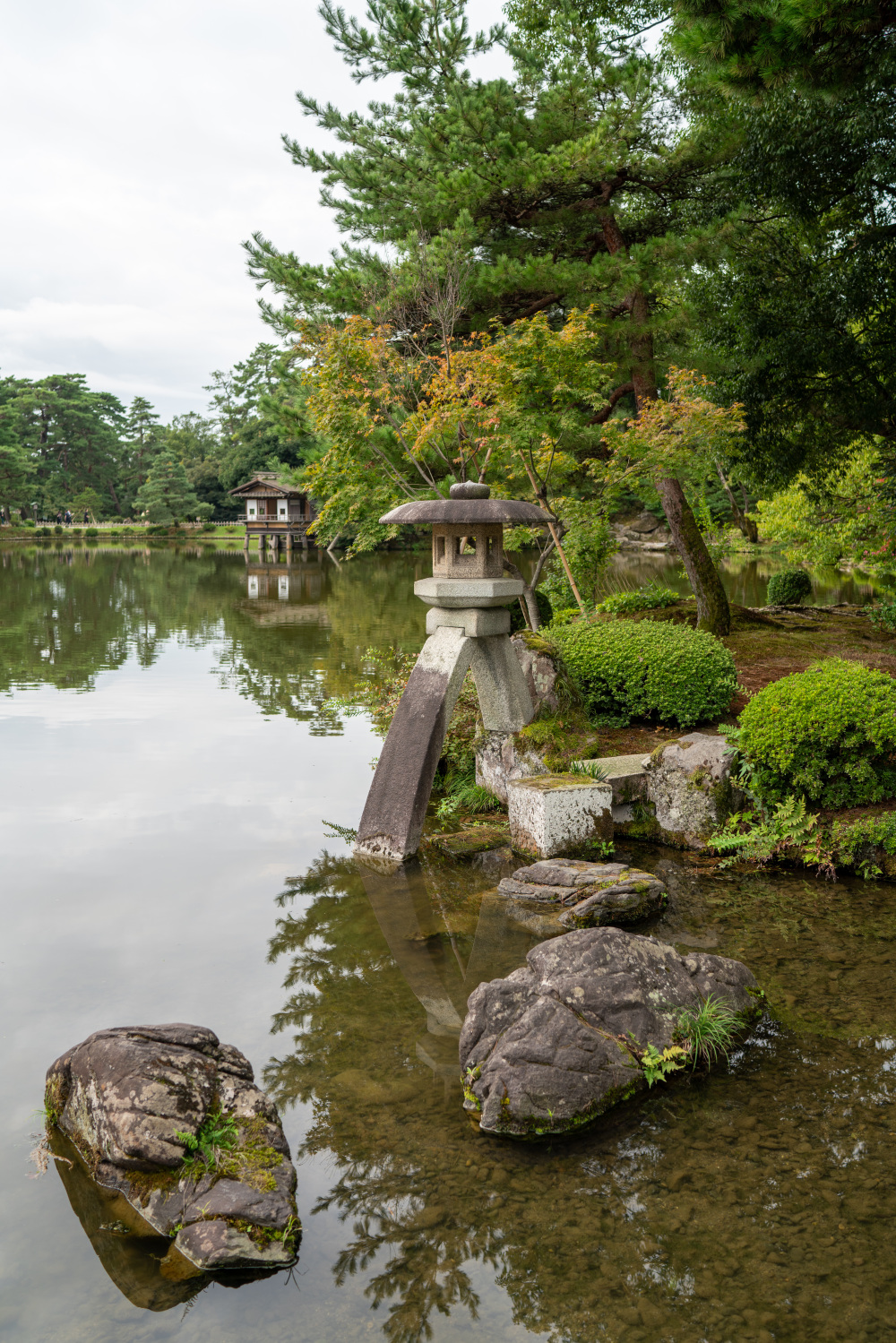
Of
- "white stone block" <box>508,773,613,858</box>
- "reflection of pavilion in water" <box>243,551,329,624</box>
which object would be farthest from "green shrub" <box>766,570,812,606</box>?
"white stone block" <box>508,773,613,858</box>

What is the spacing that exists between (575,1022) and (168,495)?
5605cm

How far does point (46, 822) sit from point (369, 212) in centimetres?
924

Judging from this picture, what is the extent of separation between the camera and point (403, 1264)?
3.08 meters

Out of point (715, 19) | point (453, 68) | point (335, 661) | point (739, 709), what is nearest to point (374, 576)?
point (335, 661)

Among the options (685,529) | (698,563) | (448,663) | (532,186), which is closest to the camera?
(448,663)

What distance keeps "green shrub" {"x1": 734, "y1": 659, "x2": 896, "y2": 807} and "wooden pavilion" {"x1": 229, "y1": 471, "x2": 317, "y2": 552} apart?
136 feet

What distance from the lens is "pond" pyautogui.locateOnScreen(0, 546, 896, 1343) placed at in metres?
2.91

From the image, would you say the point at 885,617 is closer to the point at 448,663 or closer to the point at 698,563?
the point at 698,563

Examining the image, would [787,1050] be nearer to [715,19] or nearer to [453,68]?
[715,19]

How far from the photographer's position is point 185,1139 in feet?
11.1

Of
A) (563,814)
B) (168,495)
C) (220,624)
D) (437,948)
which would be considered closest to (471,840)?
(563,814)

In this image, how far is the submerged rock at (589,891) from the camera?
563 cm

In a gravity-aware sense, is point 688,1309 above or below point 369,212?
below

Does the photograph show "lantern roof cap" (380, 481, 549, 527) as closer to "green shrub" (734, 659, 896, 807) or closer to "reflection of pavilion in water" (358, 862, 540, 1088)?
"green shrub" (734, 659, 896, 807)
